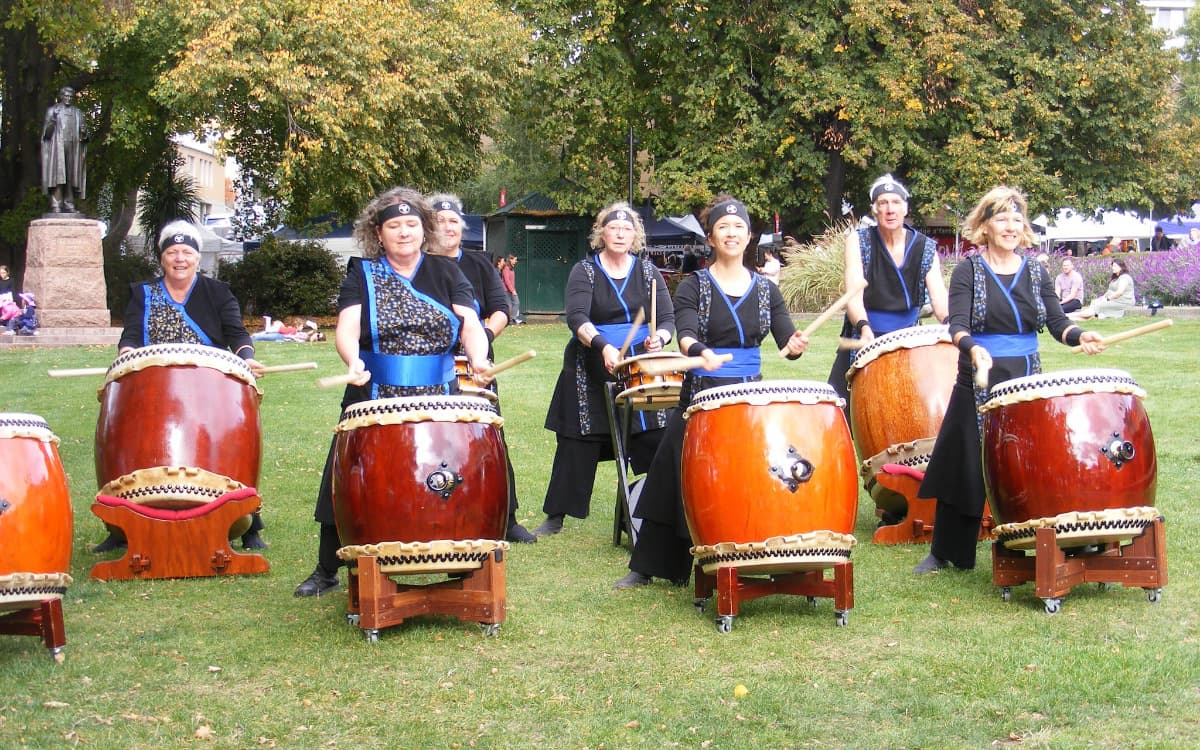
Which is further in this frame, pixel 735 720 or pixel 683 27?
pixel 683 27

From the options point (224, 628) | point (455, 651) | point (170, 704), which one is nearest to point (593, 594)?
point (455, 651)

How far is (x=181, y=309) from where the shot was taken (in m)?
7.17

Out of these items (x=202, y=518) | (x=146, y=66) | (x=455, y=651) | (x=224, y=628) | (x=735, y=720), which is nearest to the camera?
(x=735, y=720)

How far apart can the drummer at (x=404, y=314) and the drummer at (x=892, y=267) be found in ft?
8.11

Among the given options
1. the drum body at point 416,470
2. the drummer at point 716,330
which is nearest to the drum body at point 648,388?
the drummer at point 716,330

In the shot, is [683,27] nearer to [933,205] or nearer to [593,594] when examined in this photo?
[933,205]

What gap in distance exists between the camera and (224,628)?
18.5 feet

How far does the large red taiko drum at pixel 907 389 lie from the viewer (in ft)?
23.6

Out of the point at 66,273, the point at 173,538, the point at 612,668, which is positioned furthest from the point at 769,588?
the point at 66,273

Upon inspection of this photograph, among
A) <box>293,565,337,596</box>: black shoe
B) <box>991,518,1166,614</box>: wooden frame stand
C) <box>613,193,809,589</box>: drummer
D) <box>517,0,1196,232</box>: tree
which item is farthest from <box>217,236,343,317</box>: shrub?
<box>991,518,1166,614</box>: wooden frame stand

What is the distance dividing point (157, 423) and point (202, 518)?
0.50 metres

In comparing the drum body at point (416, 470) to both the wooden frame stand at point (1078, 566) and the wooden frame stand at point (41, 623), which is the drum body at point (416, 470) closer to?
the wooden frame stand at point (41, 623)

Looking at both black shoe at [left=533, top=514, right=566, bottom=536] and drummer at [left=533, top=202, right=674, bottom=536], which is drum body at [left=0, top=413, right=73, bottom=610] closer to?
drummer at [left=533, top=202, right=674, bottom=536]

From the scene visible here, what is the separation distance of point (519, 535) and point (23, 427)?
307 centimetres
